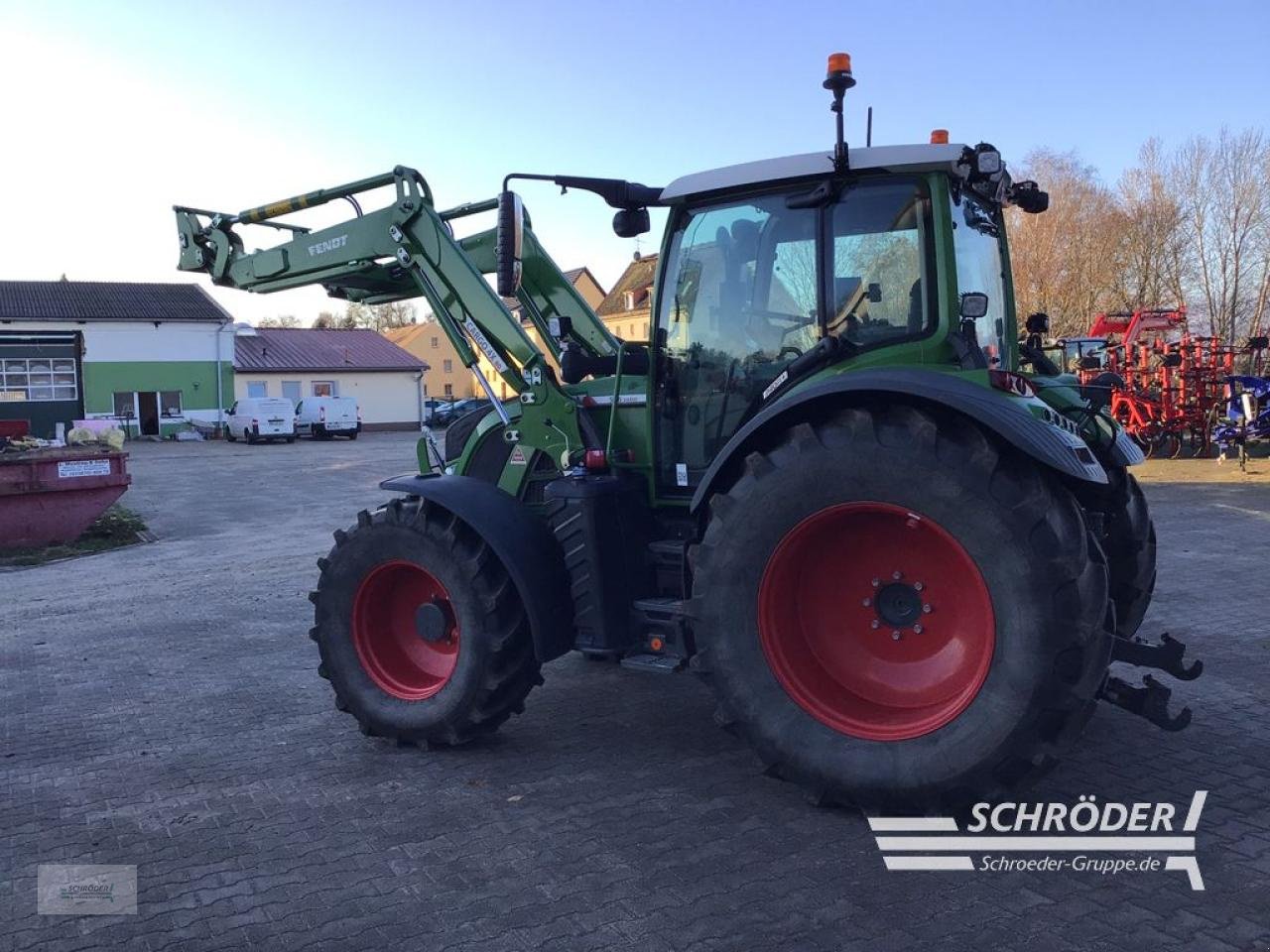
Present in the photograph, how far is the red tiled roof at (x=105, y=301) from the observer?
4412 cm

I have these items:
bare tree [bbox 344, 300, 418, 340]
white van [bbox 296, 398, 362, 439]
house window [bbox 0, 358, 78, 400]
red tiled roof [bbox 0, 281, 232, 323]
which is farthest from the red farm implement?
bare tree [bbox 344, 300, 418, 340]

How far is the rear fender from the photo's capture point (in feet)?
15.6

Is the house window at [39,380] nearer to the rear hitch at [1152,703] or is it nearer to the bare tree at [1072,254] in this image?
the rear hitch at [1152,703]

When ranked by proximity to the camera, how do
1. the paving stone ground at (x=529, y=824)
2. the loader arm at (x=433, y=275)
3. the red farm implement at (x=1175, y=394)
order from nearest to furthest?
the paving stone ground at (x=529, y=824) < the loader arm at (x=433, y=275) < the red farm implement at (x=1175, y=394)

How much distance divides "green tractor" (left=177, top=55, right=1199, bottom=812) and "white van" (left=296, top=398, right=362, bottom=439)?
121 ft

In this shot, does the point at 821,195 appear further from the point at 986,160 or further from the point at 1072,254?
the point at 1072,254

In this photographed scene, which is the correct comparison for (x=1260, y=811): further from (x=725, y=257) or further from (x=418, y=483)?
(x=418, y=483)

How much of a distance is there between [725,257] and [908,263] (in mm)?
863

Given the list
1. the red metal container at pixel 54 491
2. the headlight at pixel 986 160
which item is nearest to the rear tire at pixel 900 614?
the headlight at pixel 986 160

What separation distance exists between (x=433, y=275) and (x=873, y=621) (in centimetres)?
321

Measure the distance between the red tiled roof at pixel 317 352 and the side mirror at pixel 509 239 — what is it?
49.2 meters

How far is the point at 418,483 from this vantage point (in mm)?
5137

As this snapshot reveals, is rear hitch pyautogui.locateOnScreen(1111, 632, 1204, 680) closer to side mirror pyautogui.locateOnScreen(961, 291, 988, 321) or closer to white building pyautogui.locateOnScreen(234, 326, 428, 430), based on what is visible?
side mirror pyautogui.locateOnScreen(961, 291, 988, 321)

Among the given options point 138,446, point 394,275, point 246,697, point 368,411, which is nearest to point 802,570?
point 394,275
